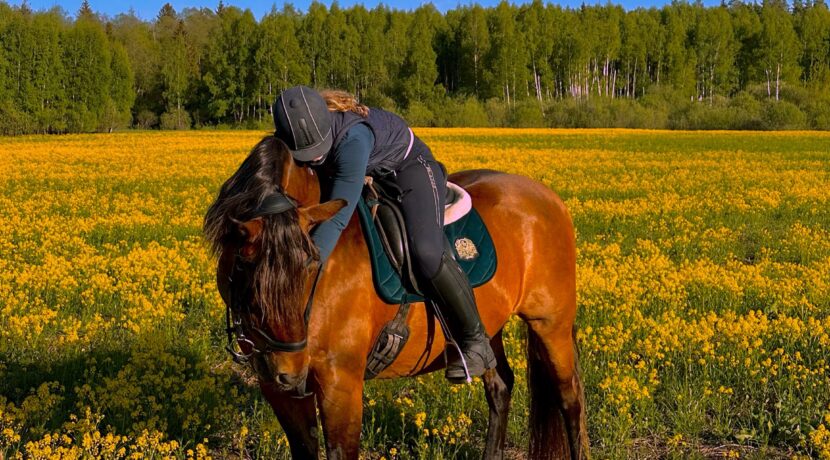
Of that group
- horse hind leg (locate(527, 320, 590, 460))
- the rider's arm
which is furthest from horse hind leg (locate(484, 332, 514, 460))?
the rider's arm

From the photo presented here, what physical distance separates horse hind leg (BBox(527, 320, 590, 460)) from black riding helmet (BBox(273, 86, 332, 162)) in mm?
2117

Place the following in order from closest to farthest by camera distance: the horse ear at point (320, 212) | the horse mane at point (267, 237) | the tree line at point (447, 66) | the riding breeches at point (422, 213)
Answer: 1. the horse mane at point (267, 237)
2. the horse ear at point (320, 212)
3. the riding breeches at point (422, 213)
4. the tree line at point (447, 66)

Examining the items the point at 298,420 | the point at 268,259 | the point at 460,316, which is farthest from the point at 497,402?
the point at 268,259

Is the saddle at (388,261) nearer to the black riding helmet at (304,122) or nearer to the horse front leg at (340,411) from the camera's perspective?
the horse front leg at (340,411)

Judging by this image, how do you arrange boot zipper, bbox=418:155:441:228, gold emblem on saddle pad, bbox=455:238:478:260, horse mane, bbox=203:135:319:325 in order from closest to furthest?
horse mane, bbox=203:135:319:325
boot zipper, bbox=418:155:441:228
gold emblem on saddle pad, bbox=455:238:478:260

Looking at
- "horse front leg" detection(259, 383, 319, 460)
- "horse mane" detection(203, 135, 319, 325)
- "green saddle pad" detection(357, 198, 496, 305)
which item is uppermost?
Result: "horse mane" detection(203, 135, 319, 325)

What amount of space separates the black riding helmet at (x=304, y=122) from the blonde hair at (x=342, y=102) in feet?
0.58

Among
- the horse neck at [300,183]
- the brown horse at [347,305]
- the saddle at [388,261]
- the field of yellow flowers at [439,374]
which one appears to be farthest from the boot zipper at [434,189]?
the field of yellow flowers at [439,374]

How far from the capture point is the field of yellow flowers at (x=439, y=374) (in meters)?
4.52

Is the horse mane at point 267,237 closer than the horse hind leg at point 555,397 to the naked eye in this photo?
Yes

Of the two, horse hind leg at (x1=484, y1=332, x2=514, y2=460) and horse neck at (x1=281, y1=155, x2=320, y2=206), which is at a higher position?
horse neck at (x1=281, y1=155, x2=320, y2=206)

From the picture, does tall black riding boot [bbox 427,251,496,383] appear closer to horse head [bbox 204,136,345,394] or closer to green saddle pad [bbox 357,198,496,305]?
green saddle pad [bbox 357,198,496,305]

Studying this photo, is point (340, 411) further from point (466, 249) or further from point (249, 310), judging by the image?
point (466, 249)

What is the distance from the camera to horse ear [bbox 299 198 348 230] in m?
2.79
